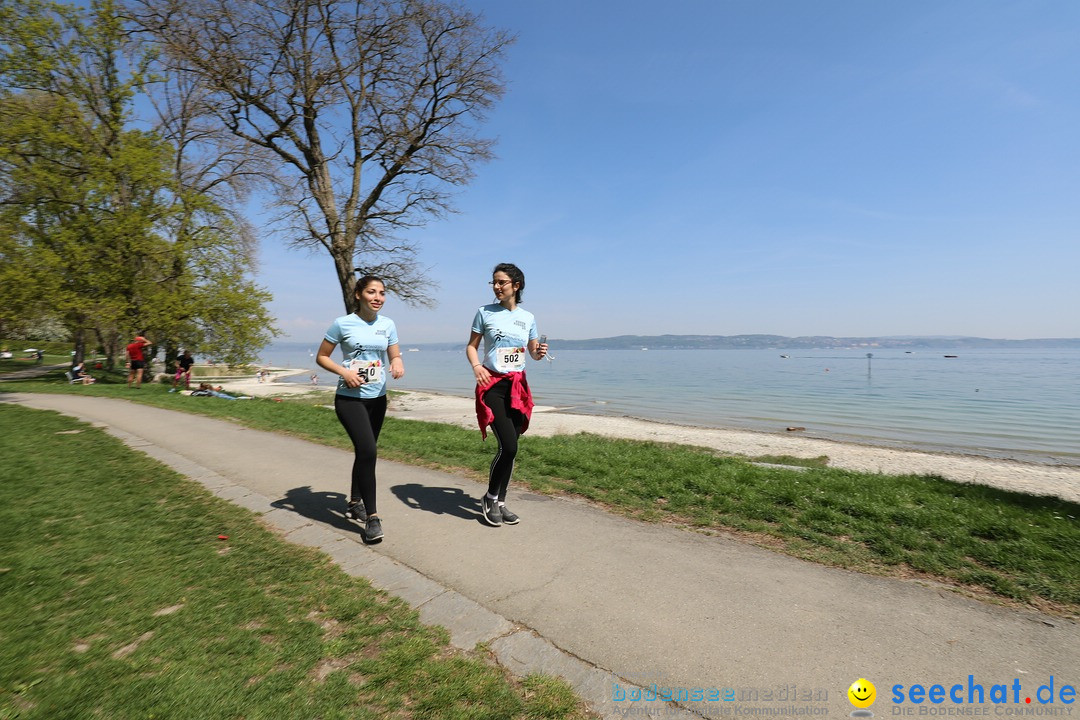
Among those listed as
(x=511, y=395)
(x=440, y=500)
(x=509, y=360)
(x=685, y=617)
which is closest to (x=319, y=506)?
(x=440, y=500)

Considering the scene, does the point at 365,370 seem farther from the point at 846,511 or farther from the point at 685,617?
the point at 846,511

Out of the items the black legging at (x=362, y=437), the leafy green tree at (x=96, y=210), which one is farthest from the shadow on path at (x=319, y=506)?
the leafy green tree at (x=96, y=210)

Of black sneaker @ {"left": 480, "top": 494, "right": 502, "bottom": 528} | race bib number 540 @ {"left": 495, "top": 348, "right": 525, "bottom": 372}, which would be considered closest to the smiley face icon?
black sneaker @ {"left": 480, "top": 494, "right": 502, "bottom": 528}

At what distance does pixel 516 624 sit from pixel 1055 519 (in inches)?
207

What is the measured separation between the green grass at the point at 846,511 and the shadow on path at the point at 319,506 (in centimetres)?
184

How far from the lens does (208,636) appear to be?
266cm

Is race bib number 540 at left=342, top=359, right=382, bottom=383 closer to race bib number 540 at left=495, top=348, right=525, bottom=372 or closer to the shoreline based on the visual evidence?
race bib number 540 at left=495, top=348, right=525, bottom=372

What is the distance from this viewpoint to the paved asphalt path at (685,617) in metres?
2.39

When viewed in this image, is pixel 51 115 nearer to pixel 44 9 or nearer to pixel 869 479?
pixel 44 9

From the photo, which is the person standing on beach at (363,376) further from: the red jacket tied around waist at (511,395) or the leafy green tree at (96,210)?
the leafy green tree at (96,210)

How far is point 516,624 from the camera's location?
2.96 meters

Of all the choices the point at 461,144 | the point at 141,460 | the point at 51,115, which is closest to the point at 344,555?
the point at 141,460

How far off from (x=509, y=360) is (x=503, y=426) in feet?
2.03

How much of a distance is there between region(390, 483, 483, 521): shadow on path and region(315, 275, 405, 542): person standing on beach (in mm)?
850
